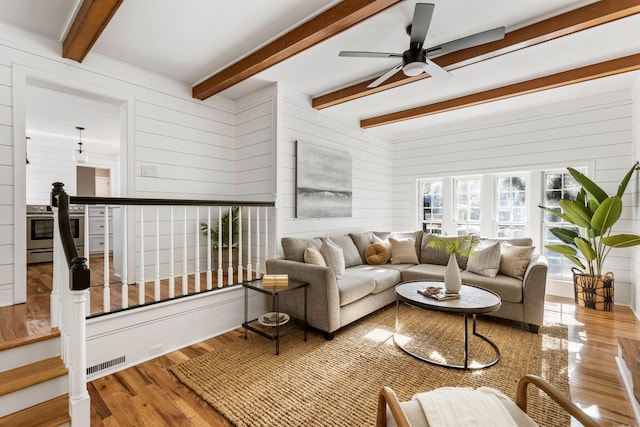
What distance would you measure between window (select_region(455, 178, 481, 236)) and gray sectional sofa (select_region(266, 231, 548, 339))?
1248 millimetres

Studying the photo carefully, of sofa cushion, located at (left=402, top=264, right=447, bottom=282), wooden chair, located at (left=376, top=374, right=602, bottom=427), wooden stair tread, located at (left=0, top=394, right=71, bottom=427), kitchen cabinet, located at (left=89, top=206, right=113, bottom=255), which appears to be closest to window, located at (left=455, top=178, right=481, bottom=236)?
sofa cushion, located at (left=402, top=264, right=447, bottom=282)

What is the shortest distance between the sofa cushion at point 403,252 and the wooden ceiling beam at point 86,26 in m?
4.02

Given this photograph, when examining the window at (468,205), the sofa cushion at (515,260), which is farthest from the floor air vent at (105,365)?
the window at (468,205)

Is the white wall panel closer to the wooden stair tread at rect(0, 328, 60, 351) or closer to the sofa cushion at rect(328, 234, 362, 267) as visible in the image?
the sofa cushion at rect(328, 234, 362, 267)

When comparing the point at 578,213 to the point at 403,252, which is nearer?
the point at 578,213

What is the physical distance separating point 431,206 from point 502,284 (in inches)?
101

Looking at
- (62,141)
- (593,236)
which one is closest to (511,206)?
(593,236)

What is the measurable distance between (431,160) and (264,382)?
184 inches

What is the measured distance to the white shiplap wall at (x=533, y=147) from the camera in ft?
12.8

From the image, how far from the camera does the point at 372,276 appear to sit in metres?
3.59

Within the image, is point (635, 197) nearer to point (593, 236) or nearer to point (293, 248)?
point (593, 236)

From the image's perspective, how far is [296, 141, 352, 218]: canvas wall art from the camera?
13.2 ft

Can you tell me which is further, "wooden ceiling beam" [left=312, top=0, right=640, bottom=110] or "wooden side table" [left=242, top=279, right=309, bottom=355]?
"wooden side table" [left=242, top=279, right=309, bottom=355]

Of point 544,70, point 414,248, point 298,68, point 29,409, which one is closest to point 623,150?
point 544,70
